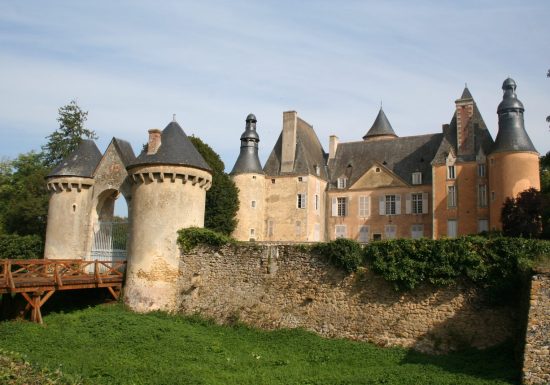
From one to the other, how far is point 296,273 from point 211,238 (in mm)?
3655

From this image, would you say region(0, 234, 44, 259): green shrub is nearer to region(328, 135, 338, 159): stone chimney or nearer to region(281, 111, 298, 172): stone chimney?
region(281, 111, 298, 172): stone chimney

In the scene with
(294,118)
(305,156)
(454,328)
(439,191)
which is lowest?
(454,328)

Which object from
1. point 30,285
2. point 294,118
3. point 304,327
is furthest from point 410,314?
point 294,118

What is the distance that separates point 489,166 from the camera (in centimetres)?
3269

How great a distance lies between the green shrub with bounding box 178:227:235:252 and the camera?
20.0 m

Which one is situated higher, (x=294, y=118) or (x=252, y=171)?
(x=294, y=118)

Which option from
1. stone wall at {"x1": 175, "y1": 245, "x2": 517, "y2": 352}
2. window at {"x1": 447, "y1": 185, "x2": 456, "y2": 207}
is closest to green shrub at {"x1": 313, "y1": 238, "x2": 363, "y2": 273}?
stone wall at {"x1": 175, "y1": 245, "x2": 517, "y2": 352}

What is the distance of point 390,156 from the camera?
3925cm

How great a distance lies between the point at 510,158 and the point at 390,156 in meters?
9.70

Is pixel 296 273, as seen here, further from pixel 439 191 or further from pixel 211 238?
pixel 439 191

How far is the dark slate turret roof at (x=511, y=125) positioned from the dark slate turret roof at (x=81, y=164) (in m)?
21.7

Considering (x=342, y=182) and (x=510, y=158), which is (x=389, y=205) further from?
(x=510, y=158)

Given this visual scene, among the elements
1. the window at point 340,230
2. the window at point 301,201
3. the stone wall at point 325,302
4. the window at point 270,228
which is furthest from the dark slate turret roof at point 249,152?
the stone wall at point 325,302

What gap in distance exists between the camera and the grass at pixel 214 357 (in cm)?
1320
